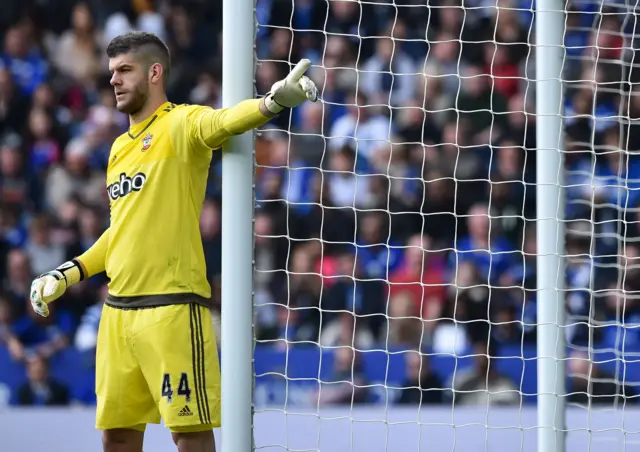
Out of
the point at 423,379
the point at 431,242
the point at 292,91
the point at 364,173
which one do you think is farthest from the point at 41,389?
the point at 292,91

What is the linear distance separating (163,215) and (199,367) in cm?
45

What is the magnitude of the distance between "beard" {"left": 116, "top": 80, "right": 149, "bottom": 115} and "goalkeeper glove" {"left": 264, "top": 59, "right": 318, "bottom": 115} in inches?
18.5

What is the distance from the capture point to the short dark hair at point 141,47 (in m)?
3.22

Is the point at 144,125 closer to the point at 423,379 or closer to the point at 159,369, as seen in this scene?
the point at 159,369

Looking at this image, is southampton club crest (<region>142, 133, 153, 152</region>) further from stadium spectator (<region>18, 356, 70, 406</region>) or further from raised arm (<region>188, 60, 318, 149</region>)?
stadium spectator (<region>18, 356, 70, 406</region>)

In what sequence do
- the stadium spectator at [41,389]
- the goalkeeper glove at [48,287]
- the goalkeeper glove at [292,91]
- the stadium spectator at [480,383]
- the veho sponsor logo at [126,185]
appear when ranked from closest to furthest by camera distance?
1. the goalkeeper glove at [292,91]
2. the veho sponsor logo at [126,185]
3. the goalkeeper glove at [48,287]
4. the stadium spectator at [480,383]
5. the stadium spectator at [41,389]

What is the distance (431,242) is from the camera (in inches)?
233

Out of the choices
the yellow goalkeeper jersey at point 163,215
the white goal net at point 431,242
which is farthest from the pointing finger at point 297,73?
the white goal net at point 431,242

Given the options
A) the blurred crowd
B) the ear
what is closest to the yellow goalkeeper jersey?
the ear

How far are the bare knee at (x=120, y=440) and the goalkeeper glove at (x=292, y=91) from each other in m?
1.06

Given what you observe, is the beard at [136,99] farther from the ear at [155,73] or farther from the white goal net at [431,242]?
the white goal net at [431,242]

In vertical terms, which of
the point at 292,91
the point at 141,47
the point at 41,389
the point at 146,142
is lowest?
the point at 41,389

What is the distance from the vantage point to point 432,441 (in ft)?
15.3

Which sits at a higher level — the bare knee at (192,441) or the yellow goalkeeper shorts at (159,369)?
the yellow goalkeeper shorts at (159,369)
